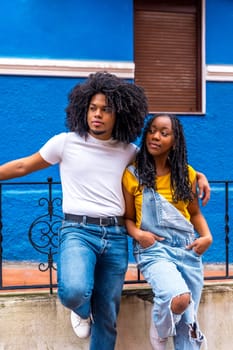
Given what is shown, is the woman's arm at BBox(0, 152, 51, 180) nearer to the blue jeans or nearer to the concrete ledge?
the blue jeans

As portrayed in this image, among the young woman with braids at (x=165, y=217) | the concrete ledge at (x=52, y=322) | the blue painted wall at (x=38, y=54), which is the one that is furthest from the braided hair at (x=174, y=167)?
the blue painted wall at (x=38, y=54)

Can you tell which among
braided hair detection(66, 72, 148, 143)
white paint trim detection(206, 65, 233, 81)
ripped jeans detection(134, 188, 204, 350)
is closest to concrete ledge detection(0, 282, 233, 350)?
ripped jeans detection(134, 188, 204, 350)

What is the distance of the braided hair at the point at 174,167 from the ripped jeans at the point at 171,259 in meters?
0.08

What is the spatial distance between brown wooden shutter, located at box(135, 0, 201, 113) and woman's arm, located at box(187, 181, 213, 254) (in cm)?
294

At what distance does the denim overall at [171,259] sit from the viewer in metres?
2.96

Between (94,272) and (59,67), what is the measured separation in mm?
3197

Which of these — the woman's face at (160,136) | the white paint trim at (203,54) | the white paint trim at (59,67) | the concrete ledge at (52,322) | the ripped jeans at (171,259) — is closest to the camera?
the ripped jeans at (171,259)

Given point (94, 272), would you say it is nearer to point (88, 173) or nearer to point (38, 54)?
point (88, 173)

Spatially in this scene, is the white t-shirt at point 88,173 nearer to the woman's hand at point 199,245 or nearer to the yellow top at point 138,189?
the yellow top at point 138,189

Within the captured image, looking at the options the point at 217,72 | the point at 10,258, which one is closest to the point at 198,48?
the point at 217,72

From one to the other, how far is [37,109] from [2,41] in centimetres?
82

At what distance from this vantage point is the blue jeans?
2.82 metres

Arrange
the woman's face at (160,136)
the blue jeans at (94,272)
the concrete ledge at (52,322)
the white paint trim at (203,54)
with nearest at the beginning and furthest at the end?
the blue jeans at (94,272)
the woman's face at (160,136)
the concrete ledge at (52,322)
the white paint trim at (203,54)

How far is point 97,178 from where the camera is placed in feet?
9.78
